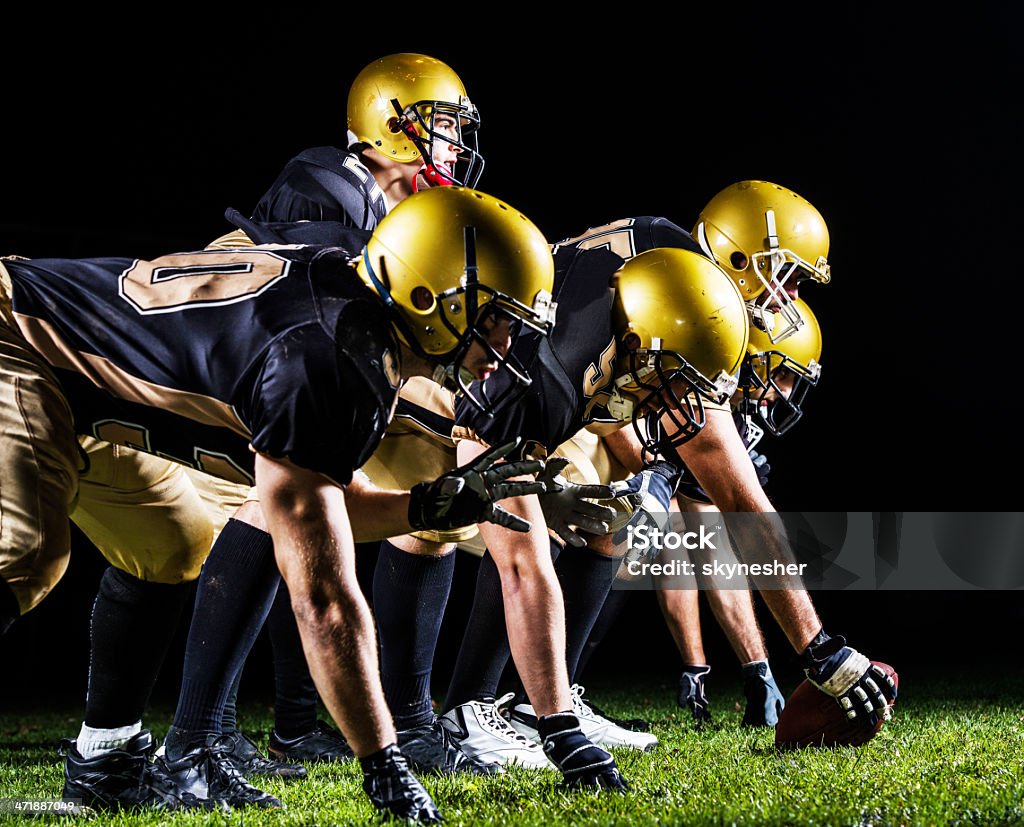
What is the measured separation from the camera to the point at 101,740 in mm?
2932

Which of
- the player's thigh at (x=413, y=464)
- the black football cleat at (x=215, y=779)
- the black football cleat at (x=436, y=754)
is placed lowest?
the black football cleat at (x=436, y=754)

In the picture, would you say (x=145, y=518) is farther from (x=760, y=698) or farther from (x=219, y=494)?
(x=760, y=698)

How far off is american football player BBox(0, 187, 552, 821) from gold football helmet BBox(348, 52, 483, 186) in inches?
48.8

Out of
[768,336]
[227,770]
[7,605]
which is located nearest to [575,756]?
[227,770]

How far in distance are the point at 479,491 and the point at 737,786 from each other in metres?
1.03

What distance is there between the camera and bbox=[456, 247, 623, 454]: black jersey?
3.02 metres

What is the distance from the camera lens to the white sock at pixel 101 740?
9.59ft

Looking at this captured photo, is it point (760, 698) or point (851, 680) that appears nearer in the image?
point (851, 680)

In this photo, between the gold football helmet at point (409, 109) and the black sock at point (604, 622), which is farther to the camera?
the black sock at point (604, 622)

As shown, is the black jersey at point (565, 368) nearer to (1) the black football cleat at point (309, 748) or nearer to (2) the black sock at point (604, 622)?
(1) the black football cleat at point (309, 748)

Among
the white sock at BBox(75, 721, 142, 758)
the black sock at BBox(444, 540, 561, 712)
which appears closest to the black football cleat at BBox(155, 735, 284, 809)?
the white sock at BBox(75, 721, 142, 758)

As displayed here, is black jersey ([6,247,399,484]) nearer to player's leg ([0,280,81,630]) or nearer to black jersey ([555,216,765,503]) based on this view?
player's leg ([0,280,81,630])

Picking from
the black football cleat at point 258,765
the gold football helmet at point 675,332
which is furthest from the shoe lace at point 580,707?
the gold football helmet at point 675,332

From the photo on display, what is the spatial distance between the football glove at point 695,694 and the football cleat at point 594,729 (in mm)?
544
